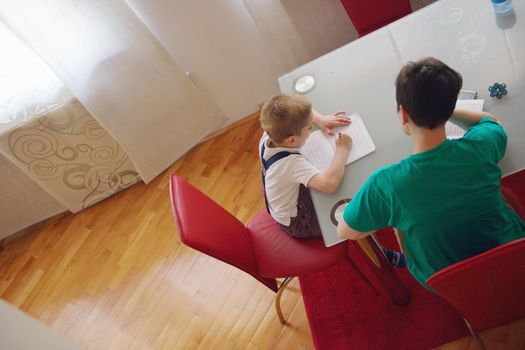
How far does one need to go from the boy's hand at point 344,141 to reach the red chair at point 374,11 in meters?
0.86

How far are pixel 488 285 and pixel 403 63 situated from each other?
87 centimetres

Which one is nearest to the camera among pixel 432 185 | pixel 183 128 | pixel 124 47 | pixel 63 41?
pixel 432 185

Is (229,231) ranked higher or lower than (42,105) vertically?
lower

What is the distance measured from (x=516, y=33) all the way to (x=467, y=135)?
550 mm

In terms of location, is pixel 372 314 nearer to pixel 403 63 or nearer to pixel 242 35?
pixel 403 63

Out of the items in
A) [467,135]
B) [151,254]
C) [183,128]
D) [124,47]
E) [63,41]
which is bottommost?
[151,254]

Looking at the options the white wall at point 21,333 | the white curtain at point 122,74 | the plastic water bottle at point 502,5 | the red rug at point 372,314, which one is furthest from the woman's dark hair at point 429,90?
the white curtain at point 122,74

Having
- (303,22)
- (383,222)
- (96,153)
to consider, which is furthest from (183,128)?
(383,222)

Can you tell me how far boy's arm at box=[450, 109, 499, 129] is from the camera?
1.36m

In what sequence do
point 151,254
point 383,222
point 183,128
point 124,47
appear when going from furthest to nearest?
point 183,128 < point 151,254 < point 124,47 < point 383,222

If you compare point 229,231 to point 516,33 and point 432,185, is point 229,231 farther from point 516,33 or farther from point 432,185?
point 516,33

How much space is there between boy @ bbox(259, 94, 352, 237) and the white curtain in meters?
1.12

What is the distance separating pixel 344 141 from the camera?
154 centimetres

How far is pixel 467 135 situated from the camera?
128 centimetres
